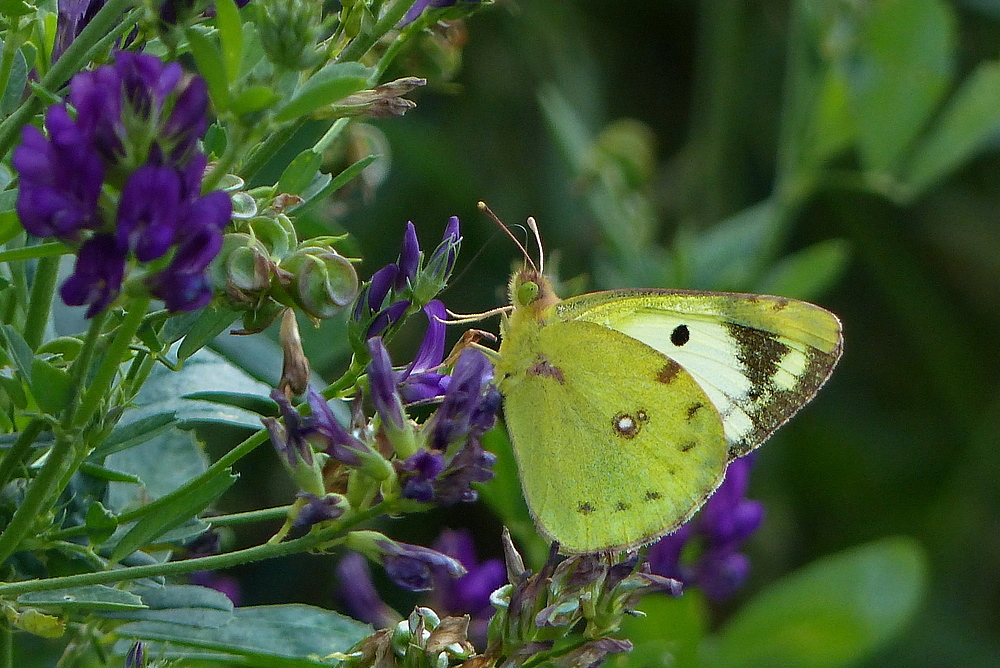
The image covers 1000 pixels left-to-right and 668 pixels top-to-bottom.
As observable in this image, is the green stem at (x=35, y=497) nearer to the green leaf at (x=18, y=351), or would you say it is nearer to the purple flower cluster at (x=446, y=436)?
the green leaf at (x=18, y=351)

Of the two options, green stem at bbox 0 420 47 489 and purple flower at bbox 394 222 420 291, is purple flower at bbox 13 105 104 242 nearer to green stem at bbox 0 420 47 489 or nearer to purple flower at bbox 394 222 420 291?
green stem at bbox 0 420 47 489

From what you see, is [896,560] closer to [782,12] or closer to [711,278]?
[711,278]

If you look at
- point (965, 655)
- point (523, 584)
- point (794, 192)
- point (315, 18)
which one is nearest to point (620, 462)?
point (523, 584)

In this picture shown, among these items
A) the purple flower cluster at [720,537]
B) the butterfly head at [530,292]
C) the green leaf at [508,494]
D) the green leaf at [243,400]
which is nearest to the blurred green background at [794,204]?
the purple flower cluster at [720,537]

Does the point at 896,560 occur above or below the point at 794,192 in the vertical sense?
below

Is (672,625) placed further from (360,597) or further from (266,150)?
(266,150)

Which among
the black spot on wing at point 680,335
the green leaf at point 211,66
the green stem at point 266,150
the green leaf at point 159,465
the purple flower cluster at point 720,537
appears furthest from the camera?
the purple flower cluster at point 720,537
